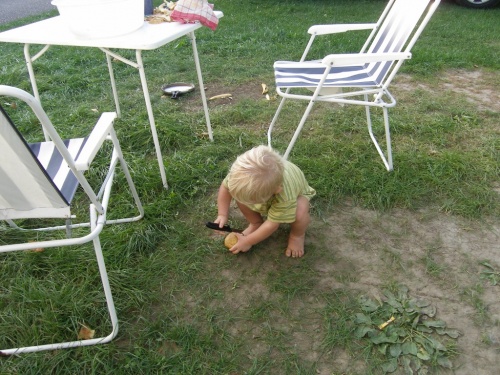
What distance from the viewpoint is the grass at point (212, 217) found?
5.22ft

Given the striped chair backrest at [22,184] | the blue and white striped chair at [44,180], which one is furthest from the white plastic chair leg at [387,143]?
the striped chair backrest at [22,184]

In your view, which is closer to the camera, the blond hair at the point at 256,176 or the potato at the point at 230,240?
the blond hair at the point at 256,176

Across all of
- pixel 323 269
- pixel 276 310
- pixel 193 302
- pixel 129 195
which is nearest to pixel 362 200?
pixel 323 269

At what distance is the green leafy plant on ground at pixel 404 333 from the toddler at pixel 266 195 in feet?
1.48

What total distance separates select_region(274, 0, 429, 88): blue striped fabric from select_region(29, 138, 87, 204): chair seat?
1256 mm

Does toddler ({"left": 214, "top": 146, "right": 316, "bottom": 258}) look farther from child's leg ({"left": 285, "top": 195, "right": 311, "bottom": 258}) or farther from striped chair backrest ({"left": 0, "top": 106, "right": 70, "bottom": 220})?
striped chair backrest ({"left": 0, "top": 106, "right": 70, "bottom": 220})

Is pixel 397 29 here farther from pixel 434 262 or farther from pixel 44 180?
pixel 44 180

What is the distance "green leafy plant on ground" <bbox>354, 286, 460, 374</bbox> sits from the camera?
1.51 meters

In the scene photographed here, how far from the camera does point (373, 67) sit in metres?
2.56

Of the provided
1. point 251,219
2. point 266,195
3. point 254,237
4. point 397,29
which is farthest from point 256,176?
point 397,29

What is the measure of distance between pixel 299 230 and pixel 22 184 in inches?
47.0

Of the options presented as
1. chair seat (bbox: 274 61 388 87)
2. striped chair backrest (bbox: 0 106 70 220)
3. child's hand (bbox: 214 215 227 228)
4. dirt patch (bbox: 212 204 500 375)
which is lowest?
dirt patch (bbox: 212 204 500 375)

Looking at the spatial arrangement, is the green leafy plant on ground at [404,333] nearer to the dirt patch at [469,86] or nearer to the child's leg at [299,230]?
the child's leg at [299,230]

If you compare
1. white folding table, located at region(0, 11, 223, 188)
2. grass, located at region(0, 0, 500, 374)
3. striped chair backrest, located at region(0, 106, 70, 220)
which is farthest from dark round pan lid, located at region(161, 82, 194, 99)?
striped chair backrest, located at region(0, 106, 70, 220)
